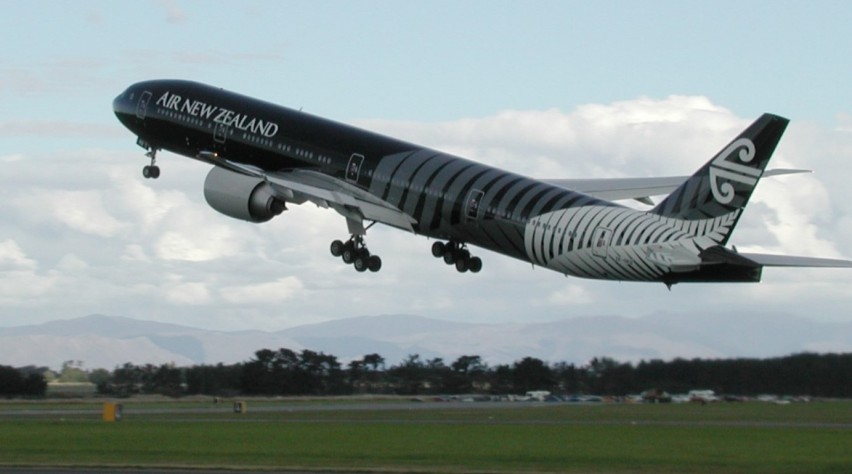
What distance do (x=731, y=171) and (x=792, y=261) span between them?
4218mm

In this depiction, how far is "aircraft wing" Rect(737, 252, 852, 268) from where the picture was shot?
1874 inches

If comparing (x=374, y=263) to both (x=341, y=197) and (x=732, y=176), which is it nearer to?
(x=341, y=197)

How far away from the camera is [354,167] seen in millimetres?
62844

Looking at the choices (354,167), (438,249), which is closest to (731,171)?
(438,249)

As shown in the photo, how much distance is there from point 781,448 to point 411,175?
18996 millimetres

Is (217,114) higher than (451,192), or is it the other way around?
(217,114)

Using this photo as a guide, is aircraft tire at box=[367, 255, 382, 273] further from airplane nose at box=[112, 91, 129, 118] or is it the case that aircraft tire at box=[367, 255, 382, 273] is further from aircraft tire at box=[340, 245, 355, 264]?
airplane nose at box=[112, 91, 129, 118]

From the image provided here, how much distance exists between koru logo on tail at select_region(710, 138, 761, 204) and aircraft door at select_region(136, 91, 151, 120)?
30702 mm

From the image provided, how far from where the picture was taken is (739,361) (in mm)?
104375

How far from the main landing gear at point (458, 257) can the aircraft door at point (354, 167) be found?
4992 mm

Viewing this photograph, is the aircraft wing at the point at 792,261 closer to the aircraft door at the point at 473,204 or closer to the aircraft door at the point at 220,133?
the aircraft door at the point at 473,204

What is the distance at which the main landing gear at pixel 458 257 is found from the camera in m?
64.9

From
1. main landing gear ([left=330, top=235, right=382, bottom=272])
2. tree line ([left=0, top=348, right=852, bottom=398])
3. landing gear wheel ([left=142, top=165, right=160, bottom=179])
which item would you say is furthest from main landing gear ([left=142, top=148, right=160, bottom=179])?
tree line ([left=0, top=348, right=852, bottom=398])

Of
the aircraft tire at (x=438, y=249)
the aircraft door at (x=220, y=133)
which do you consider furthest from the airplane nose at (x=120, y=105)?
the aircraft tire at (x=438, y=249)
